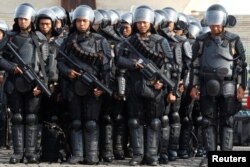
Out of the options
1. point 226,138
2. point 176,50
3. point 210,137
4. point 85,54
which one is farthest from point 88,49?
point 226,138

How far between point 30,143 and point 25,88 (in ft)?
2.42

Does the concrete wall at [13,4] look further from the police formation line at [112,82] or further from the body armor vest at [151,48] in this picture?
the body armor vest at [151,48]

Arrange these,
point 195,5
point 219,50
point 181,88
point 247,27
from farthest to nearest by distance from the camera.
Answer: point 195,5 → point 247,27 → point 181,88 → point 219,50

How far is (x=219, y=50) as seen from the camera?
13023 millimetres

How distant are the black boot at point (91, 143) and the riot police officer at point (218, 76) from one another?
1368mm

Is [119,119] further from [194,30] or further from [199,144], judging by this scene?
[194,30]

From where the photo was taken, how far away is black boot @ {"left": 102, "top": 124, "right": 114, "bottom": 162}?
1372 centimetres

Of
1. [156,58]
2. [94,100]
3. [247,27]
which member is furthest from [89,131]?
[247,27]

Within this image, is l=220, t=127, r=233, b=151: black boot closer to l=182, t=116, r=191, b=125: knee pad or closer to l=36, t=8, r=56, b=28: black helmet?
l=182, t=116, r=191, b=125: knee pad

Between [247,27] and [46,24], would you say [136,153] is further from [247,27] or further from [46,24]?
[247,27]

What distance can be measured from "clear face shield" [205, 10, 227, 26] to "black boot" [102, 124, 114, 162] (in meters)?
2.02

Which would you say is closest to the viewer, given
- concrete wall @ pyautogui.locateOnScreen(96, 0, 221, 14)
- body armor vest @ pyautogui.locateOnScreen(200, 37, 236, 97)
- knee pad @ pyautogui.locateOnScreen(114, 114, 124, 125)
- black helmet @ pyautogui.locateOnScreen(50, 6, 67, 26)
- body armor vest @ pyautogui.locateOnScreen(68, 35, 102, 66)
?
body armor vest @ pyautogui.locateOnScreen(200, 37, 236, 97)

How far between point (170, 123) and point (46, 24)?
2.27 m

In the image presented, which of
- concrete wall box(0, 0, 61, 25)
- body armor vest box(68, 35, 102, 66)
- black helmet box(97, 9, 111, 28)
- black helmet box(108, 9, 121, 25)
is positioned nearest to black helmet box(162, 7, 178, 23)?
black helmet box(108, 9, 121, 25)
